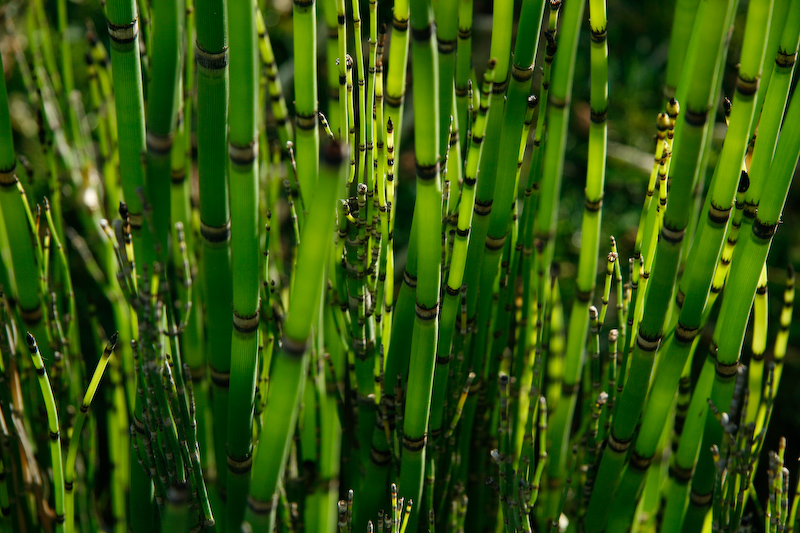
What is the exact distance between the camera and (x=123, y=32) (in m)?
0.53

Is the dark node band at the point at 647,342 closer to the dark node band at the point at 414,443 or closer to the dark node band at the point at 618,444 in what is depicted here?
the dark node band at the point at 618,444

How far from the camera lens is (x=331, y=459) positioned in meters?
0.73

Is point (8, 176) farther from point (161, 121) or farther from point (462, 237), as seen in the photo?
point (462, 237)

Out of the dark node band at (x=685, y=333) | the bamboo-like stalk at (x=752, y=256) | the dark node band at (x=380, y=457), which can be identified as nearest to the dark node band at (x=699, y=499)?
the bamboo-like stalk at (x=752, y=256)

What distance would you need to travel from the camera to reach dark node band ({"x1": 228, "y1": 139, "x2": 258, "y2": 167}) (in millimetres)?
486

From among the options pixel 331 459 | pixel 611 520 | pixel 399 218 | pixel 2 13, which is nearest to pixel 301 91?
pixel 331 459

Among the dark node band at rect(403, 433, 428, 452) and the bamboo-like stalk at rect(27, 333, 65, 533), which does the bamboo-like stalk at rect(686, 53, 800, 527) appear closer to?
the dark node band at rect(403, 433, 428, 452)

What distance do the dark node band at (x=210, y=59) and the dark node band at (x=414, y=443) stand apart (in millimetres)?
347

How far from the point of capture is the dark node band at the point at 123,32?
0.53 meters

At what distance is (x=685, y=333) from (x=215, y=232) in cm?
41

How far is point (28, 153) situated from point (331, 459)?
1157 mm

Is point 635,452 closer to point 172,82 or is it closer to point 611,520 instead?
point 611,520

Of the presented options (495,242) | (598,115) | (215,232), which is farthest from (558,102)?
(215,232)

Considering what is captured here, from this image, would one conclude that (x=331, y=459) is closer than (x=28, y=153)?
Yes
